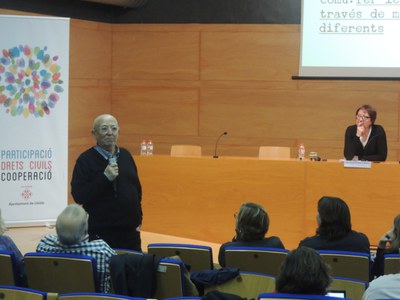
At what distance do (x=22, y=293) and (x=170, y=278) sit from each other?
803mm

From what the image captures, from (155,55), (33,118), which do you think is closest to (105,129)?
(33,118)

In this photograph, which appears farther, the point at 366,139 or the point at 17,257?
the point at 366,139

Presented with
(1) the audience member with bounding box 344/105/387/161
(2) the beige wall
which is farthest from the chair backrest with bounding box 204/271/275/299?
(2) the beige wall

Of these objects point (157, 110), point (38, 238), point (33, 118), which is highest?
point (157, 110)

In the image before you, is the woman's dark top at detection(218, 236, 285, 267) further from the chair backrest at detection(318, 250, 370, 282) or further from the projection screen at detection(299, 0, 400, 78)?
the projection screen at detection(299, 0, 400, 78)

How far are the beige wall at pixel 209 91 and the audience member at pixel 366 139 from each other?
2.28 m

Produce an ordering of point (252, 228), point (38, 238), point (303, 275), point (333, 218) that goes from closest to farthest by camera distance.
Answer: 1. point (303, 275)
2. point (252, 228)
3. point (333, 218)
4. point (38, 238)

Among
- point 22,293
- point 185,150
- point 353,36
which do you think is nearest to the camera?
point 22,293

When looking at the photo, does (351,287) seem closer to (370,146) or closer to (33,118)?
(370,146)

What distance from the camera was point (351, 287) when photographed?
12.6 feet

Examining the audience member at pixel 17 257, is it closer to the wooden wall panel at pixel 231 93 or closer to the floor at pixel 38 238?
the floor at pixel 38 238

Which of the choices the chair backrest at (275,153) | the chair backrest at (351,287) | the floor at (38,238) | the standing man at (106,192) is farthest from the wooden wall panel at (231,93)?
the chair backrest at (351,287)

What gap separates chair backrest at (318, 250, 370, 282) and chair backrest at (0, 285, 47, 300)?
5.93 feet

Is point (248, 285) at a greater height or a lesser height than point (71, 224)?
lesser
